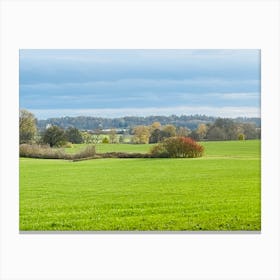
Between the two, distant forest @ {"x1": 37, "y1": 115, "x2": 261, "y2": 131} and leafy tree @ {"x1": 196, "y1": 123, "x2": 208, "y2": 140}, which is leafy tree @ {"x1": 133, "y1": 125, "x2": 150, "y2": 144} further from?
leafy tree @ {"x1": 196, "y1": 123, "x2": 208, "y2": 140}

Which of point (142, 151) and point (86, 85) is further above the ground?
point (86, 85)

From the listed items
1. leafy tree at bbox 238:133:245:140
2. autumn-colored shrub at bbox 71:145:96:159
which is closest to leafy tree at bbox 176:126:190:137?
leafy tree at bbox 238:133:245:140

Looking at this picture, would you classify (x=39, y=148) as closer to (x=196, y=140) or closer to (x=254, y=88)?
(x=196, y=140)

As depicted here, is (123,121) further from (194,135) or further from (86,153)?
(194,135)

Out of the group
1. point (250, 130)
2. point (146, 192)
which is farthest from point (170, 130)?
point (250, 130)

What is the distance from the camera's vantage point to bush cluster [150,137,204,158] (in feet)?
29.5

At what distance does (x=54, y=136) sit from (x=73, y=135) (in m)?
0.21

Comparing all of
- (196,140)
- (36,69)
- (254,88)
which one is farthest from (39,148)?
(254,88)

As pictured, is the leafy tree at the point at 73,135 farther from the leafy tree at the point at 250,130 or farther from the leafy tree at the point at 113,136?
the leafy tree at the point at 250,130
